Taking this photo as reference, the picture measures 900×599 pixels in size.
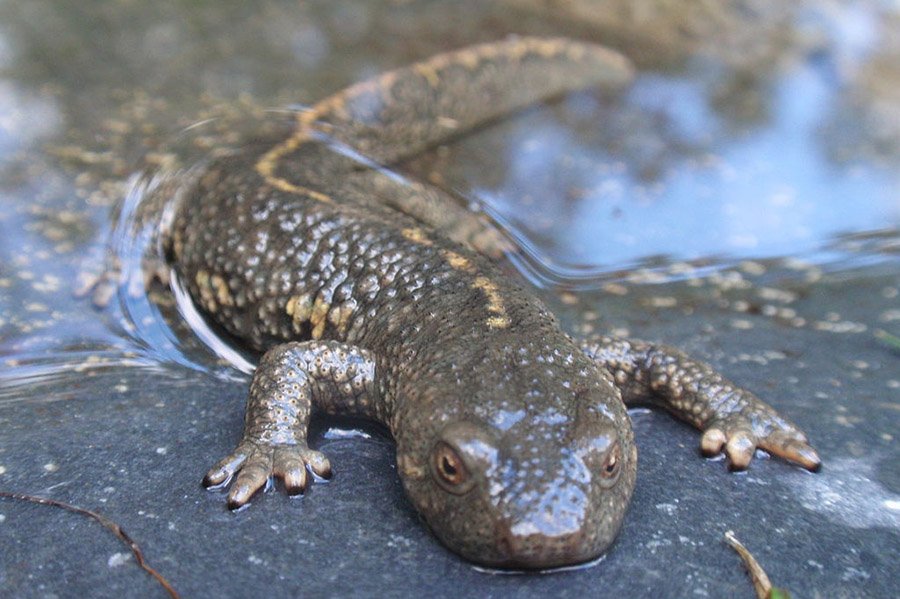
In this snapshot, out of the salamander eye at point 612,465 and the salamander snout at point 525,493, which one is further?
the salamander eye at point 612,465

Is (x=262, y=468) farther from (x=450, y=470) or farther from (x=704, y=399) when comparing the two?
(x=704, y=399)

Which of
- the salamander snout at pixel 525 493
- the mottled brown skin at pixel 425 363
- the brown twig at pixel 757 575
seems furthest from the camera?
the mottled brown skin at pixel 425 363

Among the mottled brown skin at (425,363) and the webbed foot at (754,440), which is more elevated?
the mottled brown skin at (425,363)

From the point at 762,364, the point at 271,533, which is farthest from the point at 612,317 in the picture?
the point at 271,533

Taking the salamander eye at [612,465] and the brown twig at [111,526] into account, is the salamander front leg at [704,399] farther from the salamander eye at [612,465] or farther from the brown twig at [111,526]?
the brown twig at [111,526]

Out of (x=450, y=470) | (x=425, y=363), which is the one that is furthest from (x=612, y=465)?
(x=425, y=363)

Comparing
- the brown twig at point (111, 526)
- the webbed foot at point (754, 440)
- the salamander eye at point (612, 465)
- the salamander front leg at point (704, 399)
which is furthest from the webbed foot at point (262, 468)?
the webbed foot at point (754, 440)

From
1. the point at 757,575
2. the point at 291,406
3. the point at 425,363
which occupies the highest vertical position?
the point at 425,363
